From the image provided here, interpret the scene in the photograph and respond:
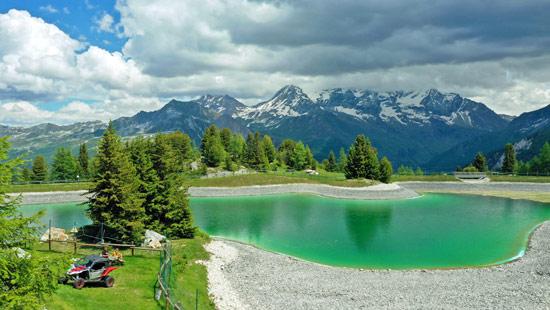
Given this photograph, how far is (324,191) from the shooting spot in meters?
92.9

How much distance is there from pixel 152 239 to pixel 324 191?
211 ft

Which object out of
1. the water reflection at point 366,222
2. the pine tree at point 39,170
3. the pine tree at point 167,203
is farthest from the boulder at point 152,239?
the pine tree at point 39,170

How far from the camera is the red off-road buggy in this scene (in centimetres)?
2214

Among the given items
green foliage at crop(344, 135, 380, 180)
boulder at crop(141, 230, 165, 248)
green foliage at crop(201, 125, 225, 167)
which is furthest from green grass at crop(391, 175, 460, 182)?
boulder at crop(141, 230, 165, 248)

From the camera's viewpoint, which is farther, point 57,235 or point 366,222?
point 366,222

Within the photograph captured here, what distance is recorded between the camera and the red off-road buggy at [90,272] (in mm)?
22141

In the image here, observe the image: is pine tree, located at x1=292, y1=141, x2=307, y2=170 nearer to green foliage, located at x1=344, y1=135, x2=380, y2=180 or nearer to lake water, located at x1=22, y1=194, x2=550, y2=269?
green foliage, located at x1=344, y1=135, x2=380, y2=180

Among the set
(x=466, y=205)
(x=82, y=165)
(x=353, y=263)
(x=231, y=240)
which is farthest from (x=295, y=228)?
(x=82, y=165)

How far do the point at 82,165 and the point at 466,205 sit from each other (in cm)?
12638

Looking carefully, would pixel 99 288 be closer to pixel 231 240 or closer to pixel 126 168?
pixel 126 168

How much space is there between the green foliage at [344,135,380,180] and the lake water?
1623 cm

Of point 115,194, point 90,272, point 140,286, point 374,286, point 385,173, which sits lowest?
point 374,286

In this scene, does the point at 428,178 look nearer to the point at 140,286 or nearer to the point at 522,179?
the point at 522,179

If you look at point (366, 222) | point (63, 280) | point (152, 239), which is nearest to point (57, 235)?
point (152, 239)
